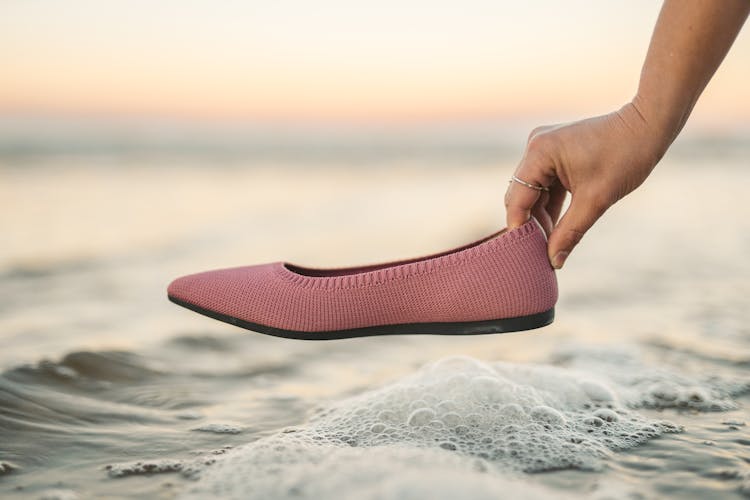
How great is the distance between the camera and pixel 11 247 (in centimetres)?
489

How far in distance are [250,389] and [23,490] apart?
965 mm

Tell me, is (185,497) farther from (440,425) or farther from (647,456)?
(647,456)

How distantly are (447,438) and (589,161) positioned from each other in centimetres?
84

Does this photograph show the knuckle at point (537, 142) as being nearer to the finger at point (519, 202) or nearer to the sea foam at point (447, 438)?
the finger at point (519, 202)

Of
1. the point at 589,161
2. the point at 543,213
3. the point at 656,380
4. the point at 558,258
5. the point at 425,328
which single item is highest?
the point at 589,161

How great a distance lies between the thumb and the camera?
1.82 metres

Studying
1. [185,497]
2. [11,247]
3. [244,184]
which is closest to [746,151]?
[244,184]

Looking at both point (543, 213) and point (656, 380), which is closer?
point (543, 213)

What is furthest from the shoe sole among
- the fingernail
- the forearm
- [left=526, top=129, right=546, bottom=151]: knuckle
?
the forearm

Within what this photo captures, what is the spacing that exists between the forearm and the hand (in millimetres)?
37

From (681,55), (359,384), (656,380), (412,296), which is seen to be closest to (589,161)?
(681,55)

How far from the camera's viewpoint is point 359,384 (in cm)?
258

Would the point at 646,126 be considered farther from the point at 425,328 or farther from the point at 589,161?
the point at 425,328

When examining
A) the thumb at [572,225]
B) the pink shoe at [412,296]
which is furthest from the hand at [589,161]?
the pink shoe at [412,296]
